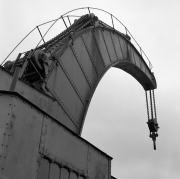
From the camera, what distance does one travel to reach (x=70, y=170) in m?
6.04

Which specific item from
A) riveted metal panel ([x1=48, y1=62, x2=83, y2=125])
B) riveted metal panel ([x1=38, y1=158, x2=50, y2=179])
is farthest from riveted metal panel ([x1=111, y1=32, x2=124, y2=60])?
riveted metal panel ([x1=38, y1=158, x2=50, y2=179])

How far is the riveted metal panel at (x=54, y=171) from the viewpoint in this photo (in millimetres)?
5547

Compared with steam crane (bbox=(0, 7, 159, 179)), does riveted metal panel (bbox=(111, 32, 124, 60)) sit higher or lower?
higher

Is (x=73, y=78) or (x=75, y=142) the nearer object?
(x=75, y=142)

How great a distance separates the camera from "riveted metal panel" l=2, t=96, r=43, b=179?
14.6ft

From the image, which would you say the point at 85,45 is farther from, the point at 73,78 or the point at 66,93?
the point at 66,93

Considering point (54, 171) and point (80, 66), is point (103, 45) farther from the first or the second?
point (54, 171)

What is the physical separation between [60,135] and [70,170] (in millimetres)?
825

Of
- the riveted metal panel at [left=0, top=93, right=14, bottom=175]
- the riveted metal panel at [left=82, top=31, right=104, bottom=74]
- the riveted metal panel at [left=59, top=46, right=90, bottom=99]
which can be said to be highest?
the riveted metal panel at [left=82, top=31, right=104, bottom=74]

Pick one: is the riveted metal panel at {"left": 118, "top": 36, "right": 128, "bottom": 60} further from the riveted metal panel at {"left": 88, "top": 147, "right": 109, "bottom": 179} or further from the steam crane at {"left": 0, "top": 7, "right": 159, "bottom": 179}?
the riveted metal panel at {"left": 88, "top": 147, "right": 109, "bottom": 179}

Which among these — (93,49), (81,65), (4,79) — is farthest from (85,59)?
(4,79)

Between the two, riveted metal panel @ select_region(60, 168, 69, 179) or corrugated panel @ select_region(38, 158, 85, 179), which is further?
riveted metal panel @ select_region(60, 168, 69, 179)

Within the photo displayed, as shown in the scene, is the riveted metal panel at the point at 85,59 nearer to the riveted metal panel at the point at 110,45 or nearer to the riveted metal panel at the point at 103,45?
the riveted metal panel at the point at 103,45

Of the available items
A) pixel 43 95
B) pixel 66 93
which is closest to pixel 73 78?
pixel 66 93
